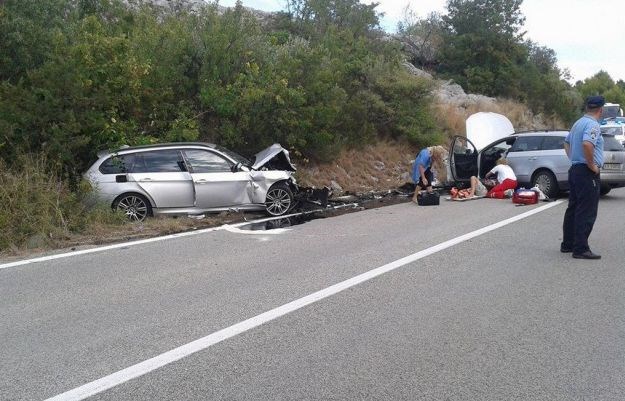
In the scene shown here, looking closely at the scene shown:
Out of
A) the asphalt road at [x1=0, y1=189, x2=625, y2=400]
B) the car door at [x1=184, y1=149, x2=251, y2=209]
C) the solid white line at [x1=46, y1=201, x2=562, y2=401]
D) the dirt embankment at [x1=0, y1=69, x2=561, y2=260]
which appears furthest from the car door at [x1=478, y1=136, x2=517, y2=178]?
the solid white line at [x1=46, y1=201, x2=562, y2=401]

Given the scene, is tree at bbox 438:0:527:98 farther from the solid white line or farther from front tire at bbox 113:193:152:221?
the solid white line

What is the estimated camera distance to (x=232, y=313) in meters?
6.43

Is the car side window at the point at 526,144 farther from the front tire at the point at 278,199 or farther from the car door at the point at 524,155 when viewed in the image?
the front tire at the point at 278,199

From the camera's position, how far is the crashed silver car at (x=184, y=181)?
12.2 metres

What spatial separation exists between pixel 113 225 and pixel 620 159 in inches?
453

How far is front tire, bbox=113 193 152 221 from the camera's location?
1223cm

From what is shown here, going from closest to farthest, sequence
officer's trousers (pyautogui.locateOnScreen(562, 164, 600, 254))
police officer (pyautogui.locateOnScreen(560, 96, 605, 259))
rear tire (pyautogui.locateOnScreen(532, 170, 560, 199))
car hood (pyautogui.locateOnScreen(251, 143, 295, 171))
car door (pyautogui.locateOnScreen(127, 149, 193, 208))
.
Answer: police officer (pyautogui.locateOnScreen(560, 96, 605, 259))
officer's trousers (pyautogui.locateOnScreen(562, 164, 600, 254))
car door (pyautogui.locateOnScreen(127, 149, 193, 208))
car hood (pyautogui.locateOnScreen(251, 143, 295, 171))
rear tire (pyautogui.locateOnScreen(532, 170, 560, 199))

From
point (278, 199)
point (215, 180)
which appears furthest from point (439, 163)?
point (215, 180)

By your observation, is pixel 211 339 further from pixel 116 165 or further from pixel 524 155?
pixel 524 155

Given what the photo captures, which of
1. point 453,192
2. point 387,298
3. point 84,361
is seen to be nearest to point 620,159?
point 453,192

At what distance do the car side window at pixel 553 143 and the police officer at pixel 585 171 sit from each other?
801cm

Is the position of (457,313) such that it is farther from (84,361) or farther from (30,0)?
(30,0)

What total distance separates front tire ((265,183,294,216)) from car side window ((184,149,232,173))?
3.41 ft

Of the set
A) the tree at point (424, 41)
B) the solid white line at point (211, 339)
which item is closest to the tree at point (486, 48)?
the tree at point (424, 41)
